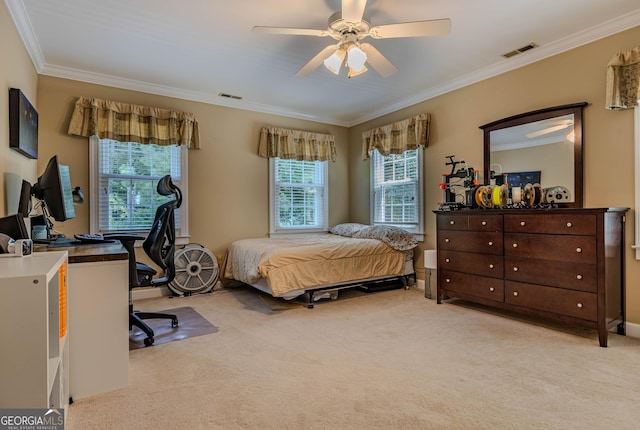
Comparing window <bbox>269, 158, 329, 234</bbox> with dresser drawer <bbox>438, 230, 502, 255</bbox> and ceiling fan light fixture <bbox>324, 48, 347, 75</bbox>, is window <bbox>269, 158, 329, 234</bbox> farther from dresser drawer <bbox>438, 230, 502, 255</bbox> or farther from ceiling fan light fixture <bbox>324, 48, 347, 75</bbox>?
ceiling fan light fixture <bbox>324, 48, 347, 75</bbox>

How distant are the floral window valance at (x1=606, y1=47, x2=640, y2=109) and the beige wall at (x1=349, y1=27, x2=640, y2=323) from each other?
12 centimetres

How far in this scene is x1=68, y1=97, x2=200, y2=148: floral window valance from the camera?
3.67m

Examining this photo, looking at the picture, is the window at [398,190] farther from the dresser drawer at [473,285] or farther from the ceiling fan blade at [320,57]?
the ceiling fan blade at [320,57]

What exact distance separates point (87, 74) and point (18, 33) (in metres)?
1.03

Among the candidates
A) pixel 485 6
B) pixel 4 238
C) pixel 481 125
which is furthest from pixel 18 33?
pixel 481 125

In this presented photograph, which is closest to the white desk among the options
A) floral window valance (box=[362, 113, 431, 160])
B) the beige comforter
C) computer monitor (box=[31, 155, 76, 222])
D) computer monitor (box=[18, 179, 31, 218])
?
computer monitor (box=[31, 155, 76, 222])

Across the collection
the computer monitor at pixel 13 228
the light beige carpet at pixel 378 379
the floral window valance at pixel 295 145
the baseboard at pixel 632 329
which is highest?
the floral window valance at pixel 295 145

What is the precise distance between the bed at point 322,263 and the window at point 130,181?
3.44 feet

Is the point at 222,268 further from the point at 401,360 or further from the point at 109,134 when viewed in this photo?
the point at 401,360

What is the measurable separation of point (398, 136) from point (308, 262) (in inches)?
86.9

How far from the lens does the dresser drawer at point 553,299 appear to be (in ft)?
8.35

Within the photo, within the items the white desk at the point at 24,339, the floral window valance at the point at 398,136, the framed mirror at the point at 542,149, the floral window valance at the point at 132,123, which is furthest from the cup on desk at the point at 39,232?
the framed mirror at the point at 542,149

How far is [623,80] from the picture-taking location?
8.79ft

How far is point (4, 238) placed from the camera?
153cm
